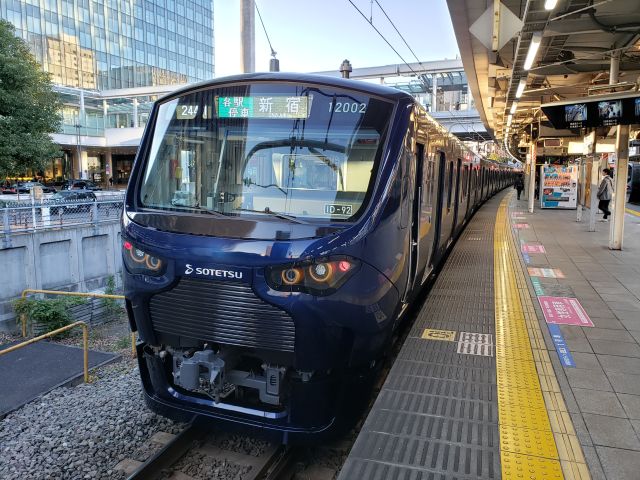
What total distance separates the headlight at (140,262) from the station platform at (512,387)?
1744 mm

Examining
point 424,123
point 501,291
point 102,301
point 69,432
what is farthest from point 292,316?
point 102,301

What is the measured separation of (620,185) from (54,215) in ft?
54.4

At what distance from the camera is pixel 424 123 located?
484cm

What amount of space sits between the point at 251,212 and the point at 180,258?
0.58m

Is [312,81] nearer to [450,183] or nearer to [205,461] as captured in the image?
[205,461]

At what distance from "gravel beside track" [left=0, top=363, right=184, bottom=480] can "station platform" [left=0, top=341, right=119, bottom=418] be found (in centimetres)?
141

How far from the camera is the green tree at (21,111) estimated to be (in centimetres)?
1756

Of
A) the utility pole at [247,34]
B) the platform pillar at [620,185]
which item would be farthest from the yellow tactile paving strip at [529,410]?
the utility pole at [247,34]

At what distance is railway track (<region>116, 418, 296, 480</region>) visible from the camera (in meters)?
3.49

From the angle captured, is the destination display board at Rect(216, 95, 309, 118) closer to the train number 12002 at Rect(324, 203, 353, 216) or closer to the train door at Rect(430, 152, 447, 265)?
the train number 12002 at Rect(324, 203, 353, 216)

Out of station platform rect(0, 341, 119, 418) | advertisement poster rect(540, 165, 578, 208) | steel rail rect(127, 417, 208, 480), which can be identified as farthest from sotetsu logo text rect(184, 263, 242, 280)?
advertisement poster rect(540, 165, 578, 208)

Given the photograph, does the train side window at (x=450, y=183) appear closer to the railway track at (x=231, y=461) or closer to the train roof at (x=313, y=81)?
the train roof at (x=313, y=81)

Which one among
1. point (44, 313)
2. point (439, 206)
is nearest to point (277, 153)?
point (439, 206)

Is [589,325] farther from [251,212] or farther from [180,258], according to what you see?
[180,258]
